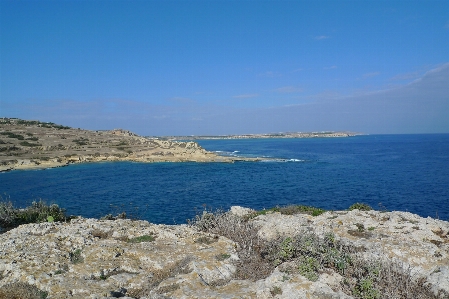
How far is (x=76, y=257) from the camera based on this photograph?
1143 centimetres

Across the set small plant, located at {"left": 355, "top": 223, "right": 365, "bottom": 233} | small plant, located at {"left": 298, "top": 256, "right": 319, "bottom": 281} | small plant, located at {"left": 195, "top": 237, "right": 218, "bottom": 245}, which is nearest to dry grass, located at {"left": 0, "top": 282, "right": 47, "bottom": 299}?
small plant, located at {"left": 195, "top": 237, "right": 218, "bottom": 245}

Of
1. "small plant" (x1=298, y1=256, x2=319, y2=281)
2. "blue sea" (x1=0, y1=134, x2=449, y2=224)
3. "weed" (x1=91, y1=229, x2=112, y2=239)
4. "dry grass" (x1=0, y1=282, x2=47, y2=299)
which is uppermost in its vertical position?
"small plant" (x1=298, y1=256, x2=319, y2=281)

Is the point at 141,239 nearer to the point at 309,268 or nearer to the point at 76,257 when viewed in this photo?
the point at 76,257

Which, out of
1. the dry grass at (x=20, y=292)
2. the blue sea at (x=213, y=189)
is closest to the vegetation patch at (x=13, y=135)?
the blue sea at (x=213, y=189)

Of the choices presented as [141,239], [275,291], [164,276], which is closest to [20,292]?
[164,276]

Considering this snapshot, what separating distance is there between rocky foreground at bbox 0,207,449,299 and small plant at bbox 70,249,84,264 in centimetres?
4

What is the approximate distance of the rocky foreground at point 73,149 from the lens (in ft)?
277

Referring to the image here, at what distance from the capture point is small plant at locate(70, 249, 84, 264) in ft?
36.4

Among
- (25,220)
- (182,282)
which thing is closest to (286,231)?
(182,282)

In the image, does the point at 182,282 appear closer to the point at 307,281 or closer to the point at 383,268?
the point at 307,281

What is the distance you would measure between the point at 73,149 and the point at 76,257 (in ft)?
323

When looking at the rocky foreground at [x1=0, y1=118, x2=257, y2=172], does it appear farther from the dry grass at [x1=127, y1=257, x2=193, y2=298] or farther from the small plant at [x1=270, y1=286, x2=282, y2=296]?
the small plant at [x1=270, y1=286, x2=282, y2=296]

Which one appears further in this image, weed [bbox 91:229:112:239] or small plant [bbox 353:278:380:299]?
weed [bbox 91:229:112:239]

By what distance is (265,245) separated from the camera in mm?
12773
